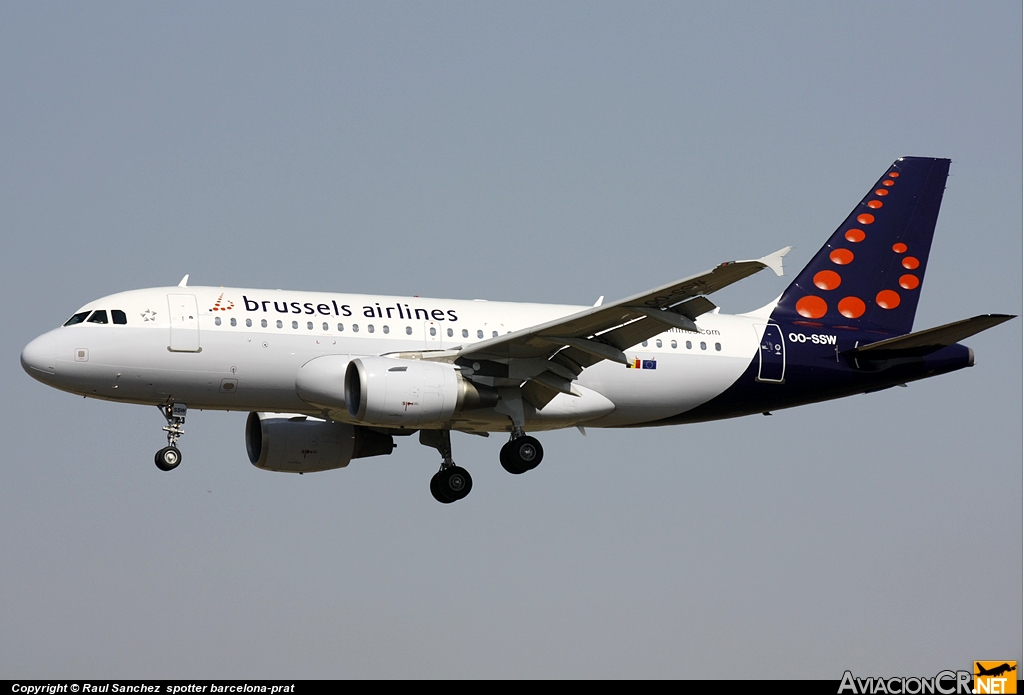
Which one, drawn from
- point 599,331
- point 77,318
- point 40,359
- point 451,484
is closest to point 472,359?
point 599,331

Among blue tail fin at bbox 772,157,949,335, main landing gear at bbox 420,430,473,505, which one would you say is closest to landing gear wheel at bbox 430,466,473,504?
main landing gear at bbox 420,430,473,505

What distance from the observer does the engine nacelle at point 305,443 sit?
3612 centimetres

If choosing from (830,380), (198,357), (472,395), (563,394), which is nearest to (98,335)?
(198,357)

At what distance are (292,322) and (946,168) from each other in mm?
18079

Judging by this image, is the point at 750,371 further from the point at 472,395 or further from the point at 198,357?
the point at 198,357

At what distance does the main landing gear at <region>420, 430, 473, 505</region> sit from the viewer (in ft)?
117

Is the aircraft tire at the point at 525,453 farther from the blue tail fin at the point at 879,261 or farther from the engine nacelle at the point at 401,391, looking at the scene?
the blue tail fin at the point at 879,261

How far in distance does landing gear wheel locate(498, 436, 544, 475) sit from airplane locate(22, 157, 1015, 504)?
1.2 inches

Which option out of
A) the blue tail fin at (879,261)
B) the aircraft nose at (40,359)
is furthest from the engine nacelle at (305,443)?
the blue tail fin at (879,261)

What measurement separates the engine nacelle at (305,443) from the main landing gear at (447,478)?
1.53 meters

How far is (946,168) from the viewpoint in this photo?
4009cm

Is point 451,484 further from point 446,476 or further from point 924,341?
point 924,341

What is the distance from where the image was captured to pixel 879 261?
38562 millimetres

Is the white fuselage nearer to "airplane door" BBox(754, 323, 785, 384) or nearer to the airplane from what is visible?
the airplane
